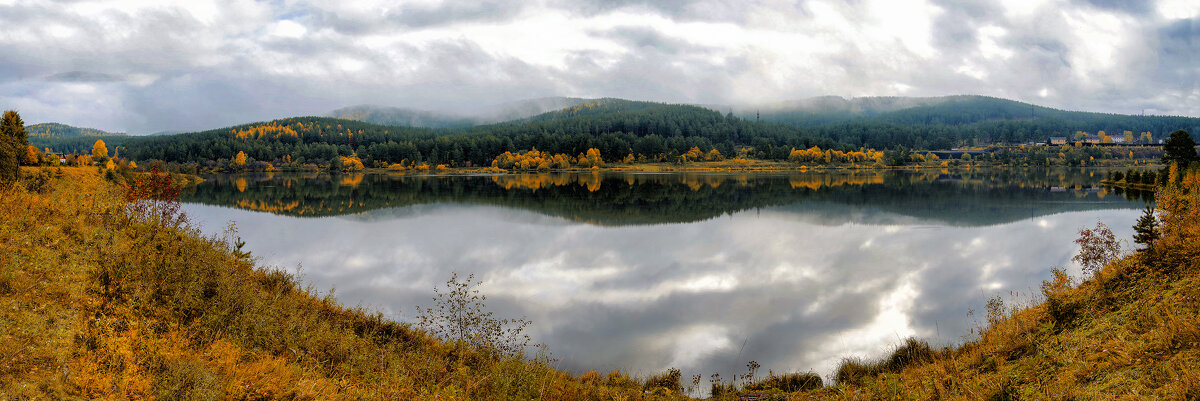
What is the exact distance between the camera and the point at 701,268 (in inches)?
795

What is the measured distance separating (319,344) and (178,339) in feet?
6.74

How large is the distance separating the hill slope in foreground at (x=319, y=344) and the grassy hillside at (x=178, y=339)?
0.03 m

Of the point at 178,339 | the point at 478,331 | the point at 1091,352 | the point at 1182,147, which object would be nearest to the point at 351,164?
the point at 478,331

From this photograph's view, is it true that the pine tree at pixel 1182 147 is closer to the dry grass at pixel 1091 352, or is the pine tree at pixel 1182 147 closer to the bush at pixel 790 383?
the dry grass at pixel 1091 352

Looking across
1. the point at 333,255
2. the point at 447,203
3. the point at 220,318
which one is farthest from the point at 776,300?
the point at 447,203

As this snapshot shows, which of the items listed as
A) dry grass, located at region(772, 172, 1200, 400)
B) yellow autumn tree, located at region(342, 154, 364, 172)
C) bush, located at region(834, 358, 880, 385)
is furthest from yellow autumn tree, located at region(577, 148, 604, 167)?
bush, located at region(834, 358, 880, 385)

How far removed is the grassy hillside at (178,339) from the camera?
5906 mm

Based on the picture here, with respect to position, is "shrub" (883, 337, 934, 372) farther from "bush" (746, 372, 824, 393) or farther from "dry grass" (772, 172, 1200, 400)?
"bush" (746, 372, 824, 393)

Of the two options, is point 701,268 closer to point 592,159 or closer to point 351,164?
point 592,159

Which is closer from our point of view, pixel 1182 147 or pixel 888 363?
pixel 888 363

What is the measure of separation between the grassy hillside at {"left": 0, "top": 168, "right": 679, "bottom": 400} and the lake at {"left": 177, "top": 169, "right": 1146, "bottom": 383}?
278cm

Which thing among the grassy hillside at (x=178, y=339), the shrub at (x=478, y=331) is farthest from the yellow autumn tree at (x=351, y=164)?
the shrub at (x=478, y=331)

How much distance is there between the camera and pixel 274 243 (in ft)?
84.8

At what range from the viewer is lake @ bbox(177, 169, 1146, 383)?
12844 mm
